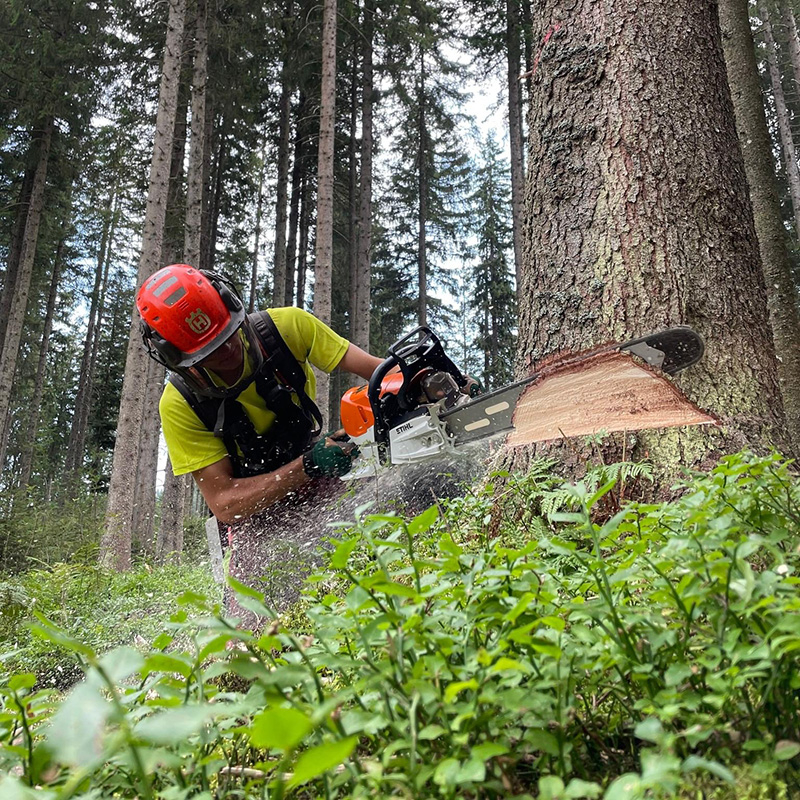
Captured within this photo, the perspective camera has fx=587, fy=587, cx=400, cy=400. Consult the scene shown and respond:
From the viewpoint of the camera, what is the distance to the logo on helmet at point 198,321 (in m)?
3.31

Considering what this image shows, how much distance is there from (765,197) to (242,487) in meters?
4.89

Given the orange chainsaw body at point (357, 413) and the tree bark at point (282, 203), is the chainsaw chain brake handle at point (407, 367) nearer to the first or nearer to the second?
the orange chainsaw body at point (357, 413)

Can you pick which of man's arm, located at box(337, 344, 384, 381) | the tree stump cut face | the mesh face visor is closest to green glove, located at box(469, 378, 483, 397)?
the tree stump cut face

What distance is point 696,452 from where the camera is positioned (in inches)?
77.3

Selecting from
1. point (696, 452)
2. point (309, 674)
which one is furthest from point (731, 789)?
point (696, 452)

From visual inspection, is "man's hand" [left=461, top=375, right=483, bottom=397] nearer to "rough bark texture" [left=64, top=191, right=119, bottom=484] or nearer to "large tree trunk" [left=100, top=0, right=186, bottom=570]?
"large tree trunk" [left=100, top=0, right=186, bottom=570]

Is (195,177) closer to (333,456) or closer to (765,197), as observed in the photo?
(765,197)

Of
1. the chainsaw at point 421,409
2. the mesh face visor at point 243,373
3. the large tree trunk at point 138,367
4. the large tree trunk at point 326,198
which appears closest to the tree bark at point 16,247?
the large tree trunk at point 138,367

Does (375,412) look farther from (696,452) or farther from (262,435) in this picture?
(696,452)

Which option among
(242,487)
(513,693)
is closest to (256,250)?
(242,487)

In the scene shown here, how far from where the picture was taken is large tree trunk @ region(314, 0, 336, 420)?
10609mm

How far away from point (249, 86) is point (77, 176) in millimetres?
6068

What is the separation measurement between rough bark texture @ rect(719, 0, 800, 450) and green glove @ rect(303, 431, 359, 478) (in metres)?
3.58

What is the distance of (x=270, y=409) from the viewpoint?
380 cm
